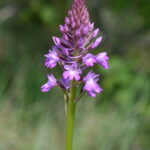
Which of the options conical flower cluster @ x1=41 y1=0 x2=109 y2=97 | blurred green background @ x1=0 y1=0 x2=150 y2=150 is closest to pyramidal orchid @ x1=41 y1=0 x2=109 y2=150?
conical flower cluster @ x1=41 y1=0 x2=109 y2=97

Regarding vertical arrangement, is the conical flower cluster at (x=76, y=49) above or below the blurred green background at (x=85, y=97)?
below

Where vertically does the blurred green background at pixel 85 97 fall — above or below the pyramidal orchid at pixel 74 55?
above

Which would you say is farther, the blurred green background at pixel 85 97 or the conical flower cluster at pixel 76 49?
the blurred green background at pixel 85 97

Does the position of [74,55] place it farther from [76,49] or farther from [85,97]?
[85,97]

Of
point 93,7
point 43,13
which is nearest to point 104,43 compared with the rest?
point 93,7

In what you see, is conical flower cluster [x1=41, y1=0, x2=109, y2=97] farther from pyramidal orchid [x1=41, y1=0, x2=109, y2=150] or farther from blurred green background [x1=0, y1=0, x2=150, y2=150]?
blurred green background [x1=0, y1=0, x2=150, y2=150]

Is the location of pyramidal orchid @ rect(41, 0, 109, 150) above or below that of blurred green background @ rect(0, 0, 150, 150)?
below

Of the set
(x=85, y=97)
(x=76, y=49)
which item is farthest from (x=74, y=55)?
(x=85, y=97)

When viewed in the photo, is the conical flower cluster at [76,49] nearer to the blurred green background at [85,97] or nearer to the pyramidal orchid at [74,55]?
the pyramidal orchid at [74,55]

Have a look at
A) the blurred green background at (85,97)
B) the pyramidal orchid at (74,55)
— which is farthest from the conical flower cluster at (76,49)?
the blurred green background at (85,97)
